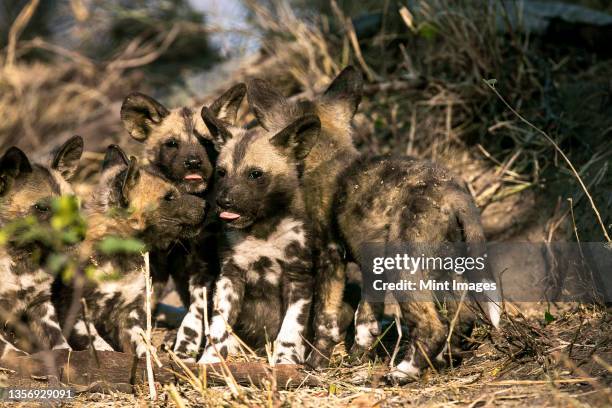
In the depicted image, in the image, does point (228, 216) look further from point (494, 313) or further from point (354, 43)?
point (354, 43)

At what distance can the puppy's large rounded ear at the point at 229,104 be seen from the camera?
19.8 feet

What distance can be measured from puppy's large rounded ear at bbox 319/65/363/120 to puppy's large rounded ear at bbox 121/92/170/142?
4.21 ft

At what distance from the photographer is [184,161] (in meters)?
5.62

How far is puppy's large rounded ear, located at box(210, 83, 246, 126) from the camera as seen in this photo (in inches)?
238

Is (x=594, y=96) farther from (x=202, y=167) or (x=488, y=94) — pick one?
(x=202, y=167)

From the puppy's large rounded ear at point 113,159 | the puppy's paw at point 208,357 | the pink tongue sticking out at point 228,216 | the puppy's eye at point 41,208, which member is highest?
the puppy's large rounded ear at point 113,159

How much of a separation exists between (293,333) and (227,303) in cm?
48

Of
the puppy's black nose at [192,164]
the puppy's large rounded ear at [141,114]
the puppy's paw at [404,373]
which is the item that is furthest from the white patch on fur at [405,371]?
the puppy's large rounded ear at [141,114]

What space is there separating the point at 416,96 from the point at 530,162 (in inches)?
53.9

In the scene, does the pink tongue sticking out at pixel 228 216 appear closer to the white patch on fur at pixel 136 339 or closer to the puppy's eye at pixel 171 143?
the white patch on fur at pixel 136 339

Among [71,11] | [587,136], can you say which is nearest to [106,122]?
[71,11]

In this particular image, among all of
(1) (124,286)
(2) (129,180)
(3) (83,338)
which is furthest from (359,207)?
(3) (83,338)

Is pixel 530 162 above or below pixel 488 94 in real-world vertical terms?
below

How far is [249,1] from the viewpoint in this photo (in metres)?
8.07
